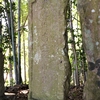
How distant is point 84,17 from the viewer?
3215 mm

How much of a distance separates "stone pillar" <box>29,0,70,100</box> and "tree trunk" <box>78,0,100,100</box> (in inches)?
18.1

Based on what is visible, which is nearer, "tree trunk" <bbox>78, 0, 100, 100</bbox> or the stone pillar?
the stone pillar

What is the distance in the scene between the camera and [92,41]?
124 inches

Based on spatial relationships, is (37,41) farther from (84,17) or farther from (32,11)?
(84,17)

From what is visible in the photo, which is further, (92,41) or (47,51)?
(92,41)

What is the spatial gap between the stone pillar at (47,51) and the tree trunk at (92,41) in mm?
460

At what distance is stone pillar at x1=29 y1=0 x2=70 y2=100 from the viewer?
9.36 ft

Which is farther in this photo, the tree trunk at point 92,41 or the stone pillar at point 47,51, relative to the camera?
the tree trunk at point 92,41

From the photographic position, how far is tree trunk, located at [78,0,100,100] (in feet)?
10.2

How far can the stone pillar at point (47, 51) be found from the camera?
2.85 m

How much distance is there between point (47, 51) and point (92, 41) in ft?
2.08

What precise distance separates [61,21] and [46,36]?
28cm

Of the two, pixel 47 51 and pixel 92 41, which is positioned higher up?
pixel 92 41

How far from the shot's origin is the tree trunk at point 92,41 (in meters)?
→ 3.11
